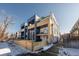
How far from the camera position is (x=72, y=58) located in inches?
80.4

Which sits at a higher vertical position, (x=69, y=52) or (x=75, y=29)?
(x=75, y=29)

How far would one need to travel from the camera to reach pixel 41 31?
6.89ft

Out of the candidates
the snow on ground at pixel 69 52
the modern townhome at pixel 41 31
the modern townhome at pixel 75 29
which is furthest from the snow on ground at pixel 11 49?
the modern townhome at pixel 75 29

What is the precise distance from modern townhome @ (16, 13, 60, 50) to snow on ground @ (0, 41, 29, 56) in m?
0.11

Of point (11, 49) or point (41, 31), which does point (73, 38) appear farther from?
point (11, 49)

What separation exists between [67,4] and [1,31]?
2.94 feet

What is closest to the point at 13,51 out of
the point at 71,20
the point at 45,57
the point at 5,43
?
the point at 5,43

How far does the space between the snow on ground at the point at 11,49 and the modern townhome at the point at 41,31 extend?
0.11m

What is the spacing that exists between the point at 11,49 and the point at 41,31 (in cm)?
44

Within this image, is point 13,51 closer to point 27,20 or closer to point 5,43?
point 5,43

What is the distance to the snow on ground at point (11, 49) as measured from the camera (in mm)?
2051

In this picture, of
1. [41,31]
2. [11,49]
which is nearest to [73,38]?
[41,31]

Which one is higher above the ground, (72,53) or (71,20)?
(71,20)

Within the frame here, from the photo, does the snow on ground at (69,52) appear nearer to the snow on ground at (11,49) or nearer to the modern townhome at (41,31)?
the modern townhome at (41,31)
